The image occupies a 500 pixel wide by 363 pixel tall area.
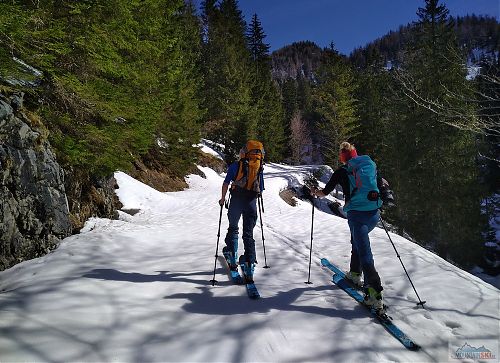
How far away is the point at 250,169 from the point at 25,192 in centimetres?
395

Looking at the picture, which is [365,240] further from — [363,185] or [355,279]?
[355,279]

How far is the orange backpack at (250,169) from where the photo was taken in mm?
5477

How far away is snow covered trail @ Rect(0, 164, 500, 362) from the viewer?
128 inches

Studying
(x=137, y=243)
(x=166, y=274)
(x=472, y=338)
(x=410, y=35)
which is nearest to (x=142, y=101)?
(x=137, y=243)

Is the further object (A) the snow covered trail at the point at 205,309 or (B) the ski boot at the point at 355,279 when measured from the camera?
(B) the ski boot at the point at 355,279

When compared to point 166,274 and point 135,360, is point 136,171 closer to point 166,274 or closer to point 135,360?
point 166,274

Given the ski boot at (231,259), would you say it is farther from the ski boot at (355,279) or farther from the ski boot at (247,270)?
the ski boot at (355,279)

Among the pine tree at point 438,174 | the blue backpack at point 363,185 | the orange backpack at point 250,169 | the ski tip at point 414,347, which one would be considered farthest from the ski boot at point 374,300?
the pine tree at point 438,174

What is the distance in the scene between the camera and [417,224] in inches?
844

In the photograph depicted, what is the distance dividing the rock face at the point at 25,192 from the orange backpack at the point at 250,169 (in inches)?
143

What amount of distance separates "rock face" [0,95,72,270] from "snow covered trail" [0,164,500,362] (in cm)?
33

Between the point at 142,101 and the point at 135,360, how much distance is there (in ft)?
23.0

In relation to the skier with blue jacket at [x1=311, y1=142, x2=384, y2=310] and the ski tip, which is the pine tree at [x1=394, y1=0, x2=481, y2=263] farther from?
the ski tip

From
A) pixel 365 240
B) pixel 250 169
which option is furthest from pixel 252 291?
pixel 250 169
